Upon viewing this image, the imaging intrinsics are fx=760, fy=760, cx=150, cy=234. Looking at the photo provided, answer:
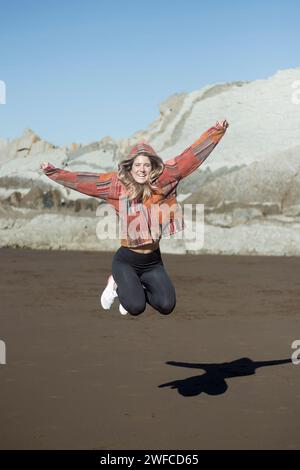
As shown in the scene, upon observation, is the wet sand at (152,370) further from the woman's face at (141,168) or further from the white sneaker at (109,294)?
the woman's face at (141,168)

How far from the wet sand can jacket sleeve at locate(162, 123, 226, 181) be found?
204cm

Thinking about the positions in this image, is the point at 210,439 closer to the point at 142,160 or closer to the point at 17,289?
the point at 142,160

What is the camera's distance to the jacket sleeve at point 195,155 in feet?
18.4

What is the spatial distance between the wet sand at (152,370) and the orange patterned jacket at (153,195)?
1613mm

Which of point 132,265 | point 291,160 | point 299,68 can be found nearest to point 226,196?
point 291,160

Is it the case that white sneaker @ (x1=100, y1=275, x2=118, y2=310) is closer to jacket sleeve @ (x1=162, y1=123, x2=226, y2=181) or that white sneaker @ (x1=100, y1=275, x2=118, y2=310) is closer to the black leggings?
the black leggings

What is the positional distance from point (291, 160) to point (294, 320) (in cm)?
1681

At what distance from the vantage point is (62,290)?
15.7 meters

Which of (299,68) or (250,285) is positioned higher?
(299,68)

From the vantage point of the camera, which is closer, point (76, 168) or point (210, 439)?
point (210, 439)

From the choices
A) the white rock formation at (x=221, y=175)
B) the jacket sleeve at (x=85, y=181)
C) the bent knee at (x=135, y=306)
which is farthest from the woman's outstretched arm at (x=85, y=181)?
the white rock formation at (x=221, y=175)

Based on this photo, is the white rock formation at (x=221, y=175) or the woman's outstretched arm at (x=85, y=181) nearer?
the woman's outstretched arm at (x=85, y=181)

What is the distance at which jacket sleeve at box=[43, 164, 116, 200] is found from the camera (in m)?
5.73

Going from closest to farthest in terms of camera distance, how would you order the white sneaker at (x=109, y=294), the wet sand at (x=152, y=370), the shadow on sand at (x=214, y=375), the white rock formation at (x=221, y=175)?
the wet sand at (x=152, y=370)
the white sneaker at (x=109, y=294)
the shadow on sand at (x=214, y=375)
the white rock formation at (x=221, y=175)
